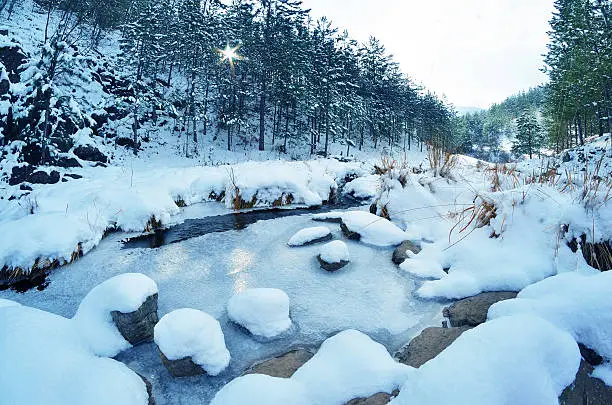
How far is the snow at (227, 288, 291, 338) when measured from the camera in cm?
258

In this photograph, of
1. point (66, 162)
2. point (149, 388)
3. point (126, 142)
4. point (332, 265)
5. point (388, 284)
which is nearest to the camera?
point (149, 388)

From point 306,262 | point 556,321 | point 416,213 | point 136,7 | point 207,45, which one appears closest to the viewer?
point 556,321

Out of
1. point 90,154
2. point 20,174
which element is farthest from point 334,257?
point 90,154

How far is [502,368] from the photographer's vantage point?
127cm

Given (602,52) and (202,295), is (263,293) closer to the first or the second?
(202,295)

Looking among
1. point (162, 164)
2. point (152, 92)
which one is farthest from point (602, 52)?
point (152, 92)

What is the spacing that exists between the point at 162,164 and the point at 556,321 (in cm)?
1917

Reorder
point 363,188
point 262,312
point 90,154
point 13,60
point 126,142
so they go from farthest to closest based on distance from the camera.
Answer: point 126,142, point 90,154, point 13,60, point 363,188, point 262,312

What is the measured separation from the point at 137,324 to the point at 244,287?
1.12 m

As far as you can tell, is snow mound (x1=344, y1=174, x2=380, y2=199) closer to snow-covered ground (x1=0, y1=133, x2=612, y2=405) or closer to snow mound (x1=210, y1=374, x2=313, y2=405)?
snow-covered ground (x1=0, y1=133, x2=612, y2=405)

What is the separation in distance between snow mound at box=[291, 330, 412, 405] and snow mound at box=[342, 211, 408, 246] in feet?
7.26

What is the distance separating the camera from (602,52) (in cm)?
1836

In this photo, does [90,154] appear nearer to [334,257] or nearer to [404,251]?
[334,257]

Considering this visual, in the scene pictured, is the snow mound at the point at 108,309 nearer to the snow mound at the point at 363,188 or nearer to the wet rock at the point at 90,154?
the snow mound at the point at 363,188
